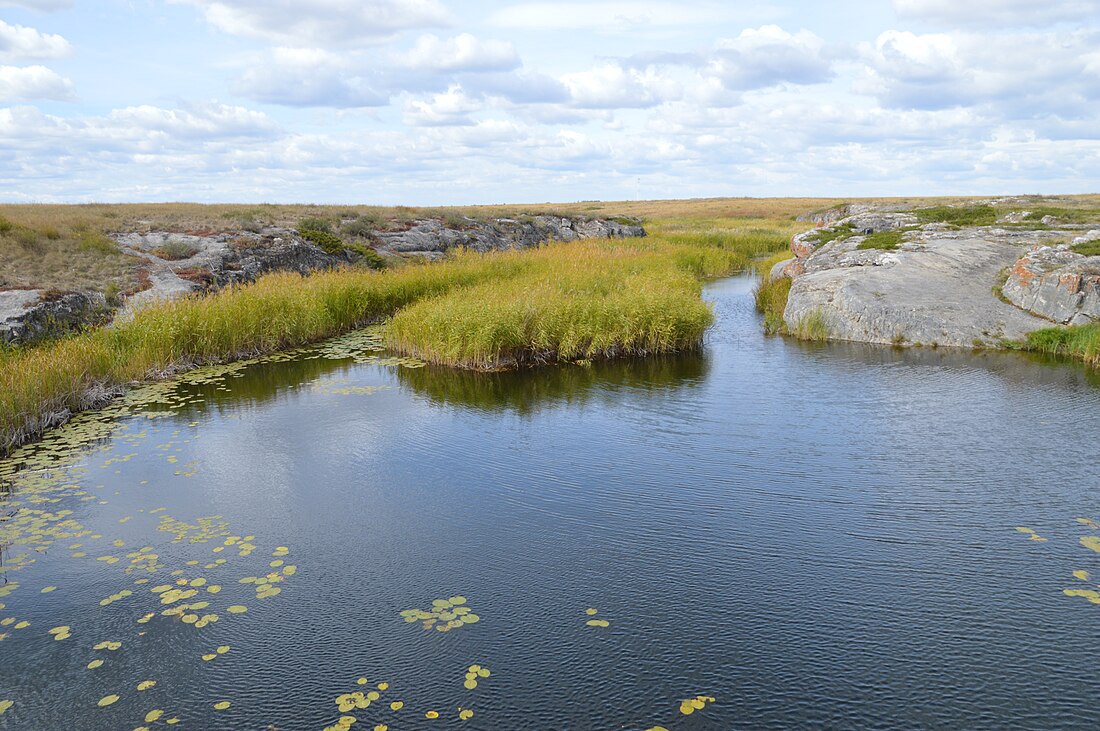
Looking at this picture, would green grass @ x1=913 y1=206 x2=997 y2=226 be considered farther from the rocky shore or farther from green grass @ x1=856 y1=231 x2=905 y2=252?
the rocky shore

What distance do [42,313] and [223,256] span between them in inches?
340

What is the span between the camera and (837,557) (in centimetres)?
695

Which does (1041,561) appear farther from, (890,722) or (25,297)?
(25,297)

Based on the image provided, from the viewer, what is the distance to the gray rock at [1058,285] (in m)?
15.9

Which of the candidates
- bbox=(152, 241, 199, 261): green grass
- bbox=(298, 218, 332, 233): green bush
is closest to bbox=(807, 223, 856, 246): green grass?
bbox=(298, 218, 332, 233): green bush

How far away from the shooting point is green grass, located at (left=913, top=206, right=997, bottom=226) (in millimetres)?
28281

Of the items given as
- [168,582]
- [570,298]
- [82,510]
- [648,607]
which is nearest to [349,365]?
[570,298]

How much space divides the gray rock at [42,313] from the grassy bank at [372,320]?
3.22 feet

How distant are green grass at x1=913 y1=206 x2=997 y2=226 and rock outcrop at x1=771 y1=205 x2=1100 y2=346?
6.07m

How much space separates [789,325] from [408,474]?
12.4m

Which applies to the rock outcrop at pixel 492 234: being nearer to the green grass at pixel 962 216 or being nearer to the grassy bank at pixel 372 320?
the grassy bank at pixel 372 320

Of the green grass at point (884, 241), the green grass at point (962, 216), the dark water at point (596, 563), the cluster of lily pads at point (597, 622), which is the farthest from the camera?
the green grass at point (962, 216)

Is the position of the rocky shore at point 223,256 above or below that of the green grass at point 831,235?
below

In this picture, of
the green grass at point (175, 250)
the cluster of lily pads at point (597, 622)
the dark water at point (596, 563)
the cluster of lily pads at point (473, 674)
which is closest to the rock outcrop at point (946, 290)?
the dark water at point (596, 563)
